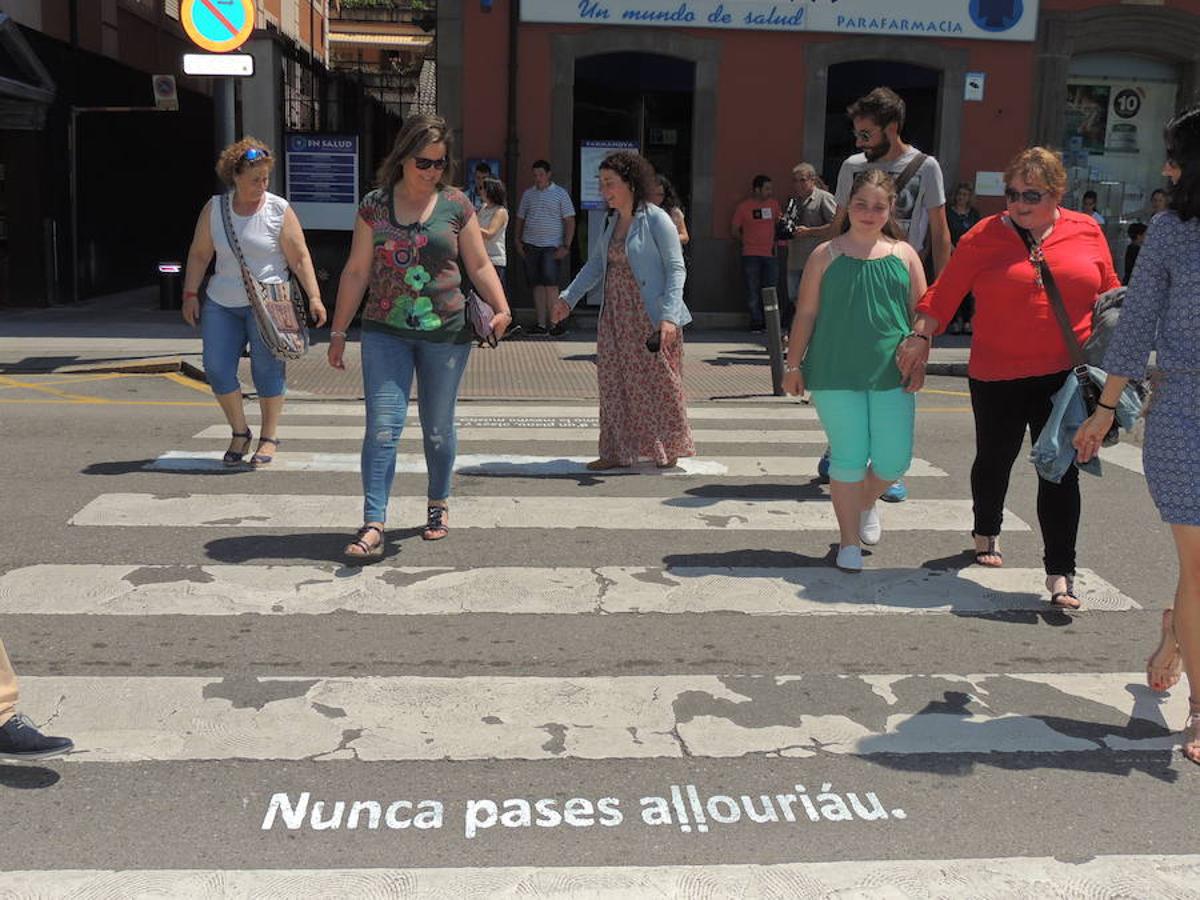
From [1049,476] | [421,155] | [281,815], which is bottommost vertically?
[281,815]

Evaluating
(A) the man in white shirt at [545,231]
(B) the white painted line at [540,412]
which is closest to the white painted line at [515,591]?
(B) the white painted line at [540,412]

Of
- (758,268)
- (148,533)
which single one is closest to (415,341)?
(148,533)

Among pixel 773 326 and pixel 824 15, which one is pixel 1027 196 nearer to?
pixel 773 326

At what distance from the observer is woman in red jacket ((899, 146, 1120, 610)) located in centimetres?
529

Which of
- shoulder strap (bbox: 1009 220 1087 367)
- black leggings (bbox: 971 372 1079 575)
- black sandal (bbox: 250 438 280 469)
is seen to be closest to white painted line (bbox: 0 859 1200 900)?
black leggings (bbox: 971 372 1079 575)

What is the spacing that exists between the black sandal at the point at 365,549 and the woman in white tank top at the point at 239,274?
2.08m

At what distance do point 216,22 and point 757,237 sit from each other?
6616 mm

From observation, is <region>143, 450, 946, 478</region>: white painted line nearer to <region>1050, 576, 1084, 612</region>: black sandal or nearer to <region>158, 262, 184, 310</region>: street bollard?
<region>1050, 576, 1084, 612</region>: black sandal

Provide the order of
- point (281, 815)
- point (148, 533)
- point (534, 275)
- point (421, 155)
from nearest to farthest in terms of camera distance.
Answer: point (281, 815), point (421, 155), point (148, 533), point (534, 275)

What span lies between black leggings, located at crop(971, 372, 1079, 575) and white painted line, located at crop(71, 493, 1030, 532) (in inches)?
30.2

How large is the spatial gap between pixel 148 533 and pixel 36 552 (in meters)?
0.52

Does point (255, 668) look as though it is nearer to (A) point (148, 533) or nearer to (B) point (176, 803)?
(B) point (176, 803)

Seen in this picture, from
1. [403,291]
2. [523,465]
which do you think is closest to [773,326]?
[523,465]

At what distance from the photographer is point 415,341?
596 centimetres
